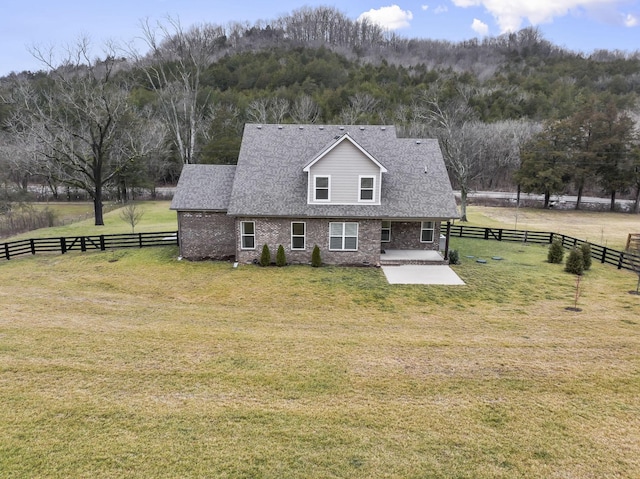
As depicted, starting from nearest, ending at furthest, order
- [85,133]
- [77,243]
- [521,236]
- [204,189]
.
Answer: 1. [204,189]
2. [77,243]
3. [521,236]
4. [85,133]

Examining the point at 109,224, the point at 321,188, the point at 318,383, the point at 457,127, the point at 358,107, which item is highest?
the point at 358,107

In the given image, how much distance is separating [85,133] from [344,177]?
4027cm

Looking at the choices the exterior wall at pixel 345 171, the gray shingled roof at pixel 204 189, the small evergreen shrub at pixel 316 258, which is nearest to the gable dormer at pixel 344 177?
the exterior wall at pixel 345 171

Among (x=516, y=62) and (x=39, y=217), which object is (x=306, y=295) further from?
(x=516, y=62)

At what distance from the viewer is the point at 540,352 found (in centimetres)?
1091

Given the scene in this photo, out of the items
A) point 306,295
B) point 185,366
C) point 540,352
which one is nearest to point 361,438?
point 185,366

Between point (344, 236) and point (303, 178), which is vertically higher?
point (303, 178)

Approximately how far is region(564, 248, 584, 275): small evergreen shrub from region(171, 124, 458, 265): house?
621cm

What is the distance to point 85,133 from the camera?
46969 mm

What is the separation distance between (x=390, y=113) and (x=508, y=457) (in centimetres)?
6184

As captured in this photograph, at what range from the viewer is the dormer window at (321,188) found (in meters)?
20.0

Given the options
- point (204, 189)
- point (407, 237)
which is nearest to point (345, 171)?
point (407, 237)

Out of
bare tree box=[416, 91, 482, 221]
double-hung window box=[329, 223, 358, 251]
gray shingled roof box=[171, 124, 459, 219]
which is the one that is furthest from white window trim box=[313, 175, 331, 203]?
bare tree box=[416, 91, 482, 221]

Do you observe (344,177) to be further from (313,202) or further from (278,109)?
(278,109)
